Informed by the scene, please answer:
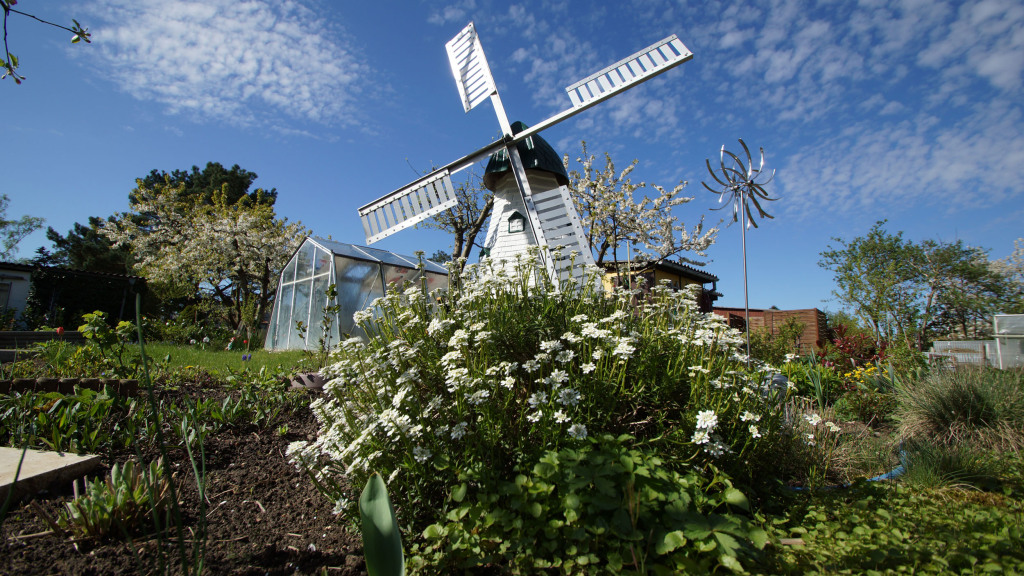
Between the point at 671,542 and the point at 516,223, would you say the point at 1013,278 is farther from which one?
the point at 671,542

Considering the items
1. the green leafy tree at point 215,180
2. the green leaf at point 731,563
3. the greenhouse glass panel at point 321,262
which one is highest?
the green leafy tree at point 215,180

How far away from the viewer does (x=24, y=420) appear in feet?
9.00

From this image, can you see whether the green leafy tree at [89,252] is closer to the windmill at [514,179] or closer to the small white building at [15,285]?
the small white building at [15,285]

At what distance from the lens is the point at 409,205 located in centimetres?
960

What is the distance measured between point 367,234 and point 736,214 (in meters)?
8.02

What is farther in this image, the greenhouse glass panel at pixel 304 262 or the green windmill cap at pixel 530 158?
the greenhouse glass panel at pixel 304 262

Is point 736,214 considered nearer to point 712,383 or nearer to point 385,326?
point 712,383

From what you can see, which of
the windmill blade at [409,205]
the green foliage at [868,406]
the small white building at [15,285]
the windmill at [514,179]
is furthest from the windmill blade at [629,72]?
the small white building at [15,285]

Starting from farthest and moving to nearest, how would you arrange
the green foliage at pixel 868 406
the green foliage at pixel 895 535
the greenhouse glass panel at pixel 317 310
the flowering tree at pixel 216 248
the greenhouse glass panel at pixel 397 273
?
the flowering tree at pixel 216 248, the greenhouse glass panel at pixel 397 273, the greenhouse glass panel at pixel 317 310, the green foliage at pixel 868 406, the green foliage at pixel 895 535

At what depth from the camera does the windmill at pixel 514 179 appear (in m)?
7.99

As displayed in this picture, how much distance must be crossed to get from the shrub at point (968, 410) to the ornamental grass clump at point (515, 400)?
91.7 inches

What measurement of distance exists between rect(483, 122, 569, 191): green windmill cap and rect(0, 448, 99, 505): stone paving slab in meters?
7.74

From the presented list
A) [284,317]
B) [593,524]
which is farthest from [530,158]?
[284,317]

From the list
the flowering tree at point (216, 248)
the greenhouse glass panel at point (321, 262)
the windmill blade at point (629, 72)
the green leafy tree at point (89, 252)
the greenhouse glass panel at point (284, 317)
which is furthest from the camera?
the green leafy tree at point (89, 252)
